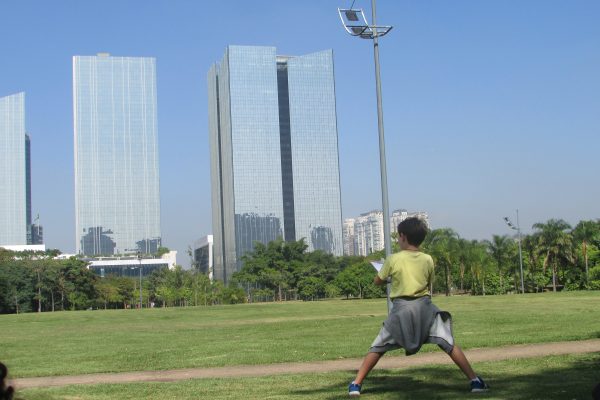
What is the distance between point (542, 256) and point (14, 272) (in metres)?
51.9

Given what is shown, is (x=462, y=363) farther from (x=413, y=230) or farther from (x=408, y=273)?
(x=413, y=230)

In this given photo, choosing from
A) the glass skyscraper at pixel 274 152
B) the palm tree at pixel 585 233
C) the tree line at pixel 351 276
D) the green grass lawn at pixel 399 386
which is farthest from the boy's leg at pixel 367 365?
the glass skyscraper at pixel 274 152

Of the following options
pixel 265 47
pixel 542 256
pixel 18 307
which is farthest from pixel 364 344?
pixel 265 47

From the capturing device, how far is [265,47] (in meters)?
176

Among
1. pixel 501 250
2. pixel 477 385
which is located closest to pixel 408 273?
pixel 477 385

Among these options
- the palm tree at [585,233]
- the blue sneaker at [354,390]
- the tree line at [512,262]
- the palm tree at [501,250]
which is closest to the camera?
the blue sneaker at [354,390]

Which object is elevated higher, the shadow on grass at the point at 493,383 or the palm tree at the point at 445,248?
the palm tree at the point at 445,248

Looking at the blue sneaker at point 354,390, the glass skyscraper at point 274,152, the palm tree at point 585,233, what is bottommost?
the blue sneaker at point 354,390

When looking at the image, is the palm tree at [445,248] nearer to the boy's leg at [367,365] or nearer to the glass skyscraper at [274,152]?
the boy's leg at [367,365]

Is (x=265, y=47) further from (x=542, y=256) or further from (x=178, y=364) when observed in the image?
(x=178, y=364)

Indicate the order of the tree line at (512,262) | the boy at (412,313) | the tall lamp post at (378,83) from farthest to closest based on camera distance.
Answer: the tree line at (512,262) < the tall lamp post at (378,83) < the boy at (412,313)

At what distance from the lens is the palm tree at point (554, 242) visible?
232ft

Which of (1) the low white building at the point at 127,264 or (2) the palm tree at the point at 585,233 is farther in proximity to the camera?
(1) the low white building at the point at 127,264

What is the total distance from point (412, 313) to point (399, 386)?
130 centimetres
